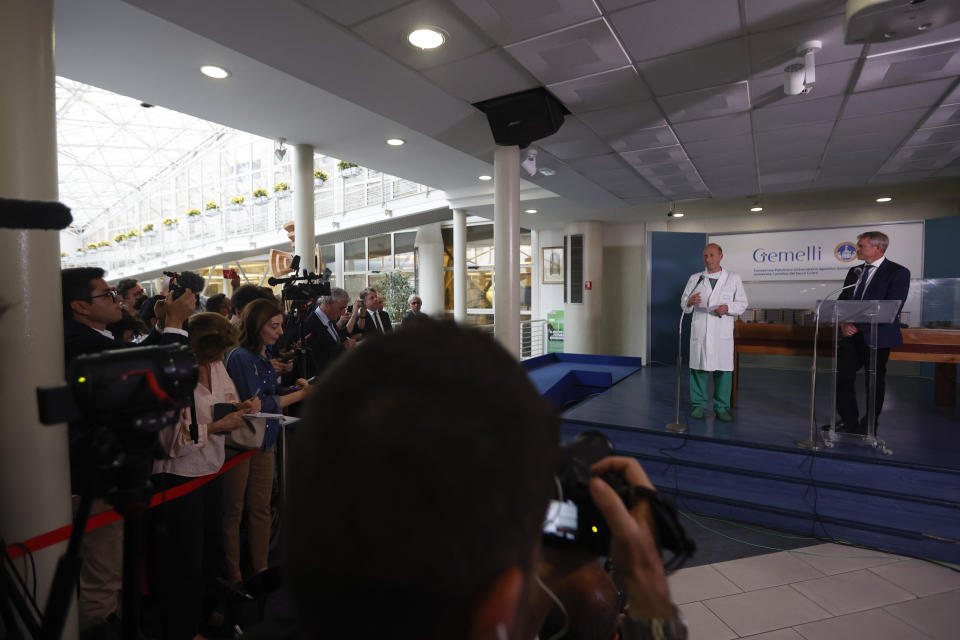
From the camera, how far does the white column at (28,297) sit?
1.54m

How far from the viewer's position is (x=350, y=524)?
0.33m

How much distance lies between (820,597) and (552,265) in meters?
8.05

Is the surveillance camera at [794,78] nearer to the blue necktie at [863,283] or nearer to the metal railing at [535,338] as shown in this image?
the blue necktie at [863,283]

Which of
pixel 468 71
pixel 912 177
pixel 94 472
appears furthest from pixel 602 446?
pixel 912 177

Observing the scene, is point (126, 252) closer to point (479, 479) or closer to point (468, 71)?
point (468, 71)

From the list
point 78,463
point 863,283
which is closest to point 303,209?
point 78,463

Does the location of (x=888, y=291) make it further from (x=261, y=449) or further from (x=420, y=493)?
(x=420, y=493)

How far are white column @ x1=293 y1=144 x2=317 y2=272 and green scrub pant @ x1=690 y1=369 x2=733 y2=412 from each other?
3.90 metres

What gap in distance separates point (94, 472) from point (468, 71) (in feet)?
9.82

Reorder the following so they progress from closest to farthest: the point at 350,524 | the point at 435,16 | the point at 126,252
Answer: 1. the point at 350,524
2. the point at 435,16
3. the point at 126,252

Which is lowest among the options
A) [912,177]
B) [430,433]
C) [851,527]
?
[851,527]

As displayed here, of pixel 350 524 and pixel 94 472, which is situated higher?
pixel 350 524

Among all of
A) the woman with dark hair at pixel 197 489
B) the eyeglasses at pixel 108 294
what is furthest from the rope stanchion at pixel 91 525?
the eyeglasses at pixel 108 294

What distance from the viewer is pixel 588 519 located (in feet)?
1.98
